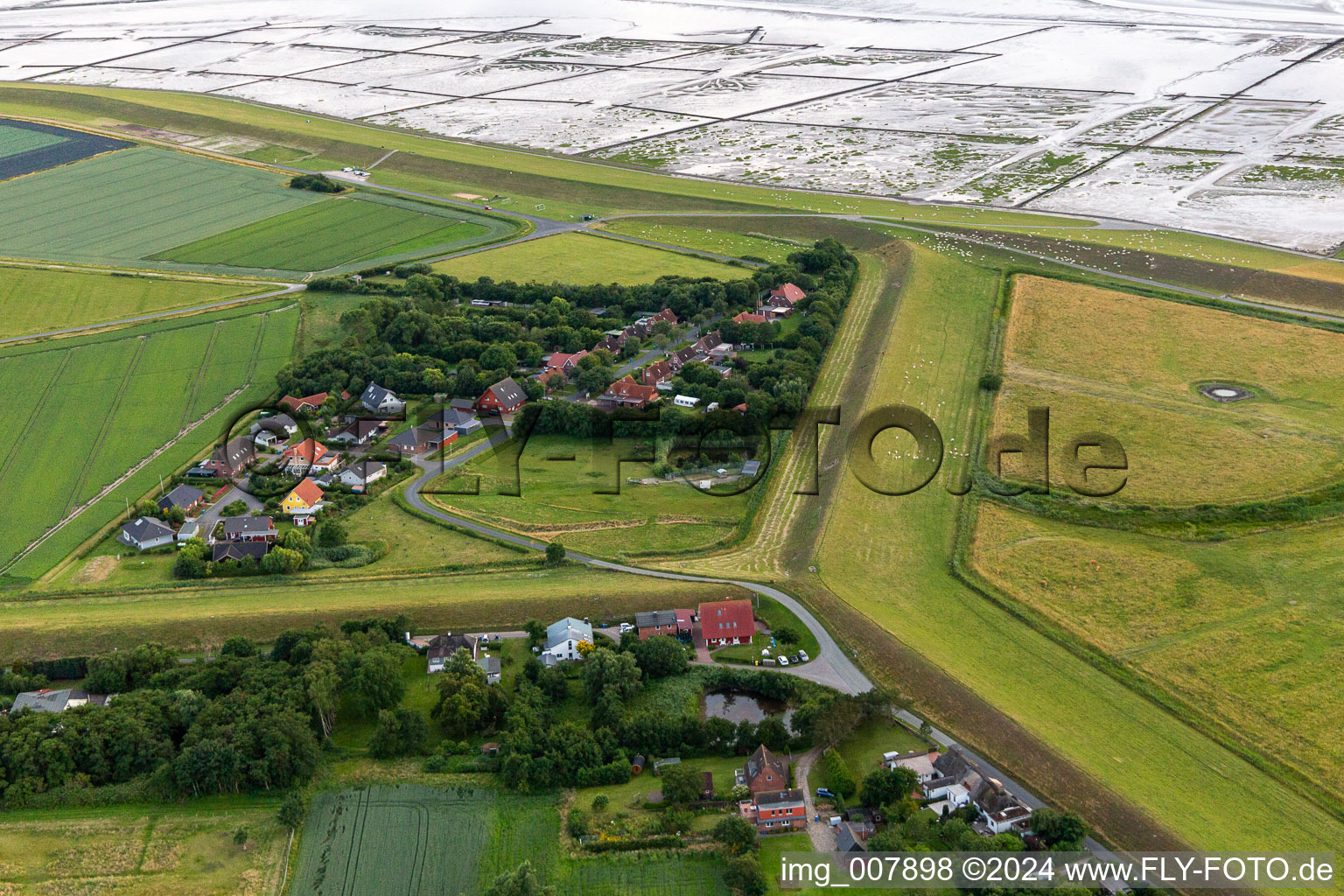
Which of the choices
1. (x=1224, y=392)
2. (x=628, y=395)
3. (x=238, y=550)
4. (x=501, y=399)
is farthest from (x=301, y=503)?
(x=1224, y=392)

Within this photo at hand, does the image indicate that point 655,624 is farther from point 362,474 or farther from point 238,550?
point 362,474

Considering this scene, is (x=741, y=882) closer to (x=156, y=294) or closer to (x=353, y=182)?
(x=156, y=294)

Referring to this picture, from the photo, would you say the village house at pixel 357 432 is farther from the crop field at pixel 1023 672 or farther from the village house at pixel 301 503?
the crop field at pixel 1023 672

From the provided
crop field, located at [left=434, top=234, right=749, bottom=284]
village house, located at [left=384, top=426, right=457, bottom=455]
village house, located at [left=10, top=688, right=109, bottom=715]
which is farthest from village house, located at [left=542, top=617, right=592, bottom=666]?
crop field, located at [left=434, top=234, right=749, bottom=284]

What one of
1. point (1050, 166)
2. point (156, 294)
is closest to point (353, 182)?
point (156, 294)

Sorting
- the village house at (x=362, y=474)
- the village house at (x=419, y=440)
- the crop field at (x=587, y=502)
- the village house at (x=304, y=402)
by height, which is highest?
the village house at (x=304, y=402)

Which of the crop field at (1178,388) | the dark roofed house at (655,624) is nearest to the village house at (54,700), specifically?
the dark roofed house at (655,624)
